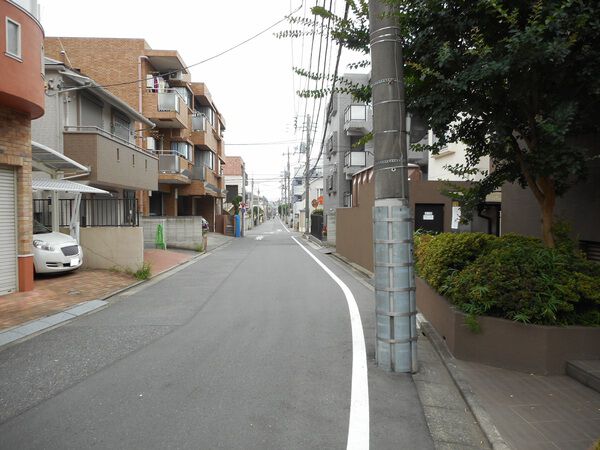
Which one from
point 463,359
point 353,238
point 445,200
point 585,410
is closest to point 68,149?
point 353,238

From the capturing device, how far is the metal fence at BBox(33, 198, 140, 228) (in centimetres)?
1309

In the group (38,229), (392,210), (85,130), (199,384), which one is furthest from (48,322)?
(85,130)

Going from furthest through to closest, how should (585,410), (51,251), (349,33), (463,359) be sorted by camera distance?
(51,251)
(349,33)
(463,359)
(585,410)

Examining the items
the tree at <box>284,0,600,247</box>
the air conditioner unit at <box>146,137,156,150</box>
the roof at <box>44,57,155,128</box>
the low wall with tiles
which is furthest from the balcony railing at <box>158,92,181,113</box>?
the tree at <box>284,0,600,247</box>

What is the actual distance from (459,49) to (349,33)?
1.50 meters

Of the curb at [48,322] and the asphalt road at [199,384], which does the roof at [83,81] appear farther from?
the asphalt road at [199,384]

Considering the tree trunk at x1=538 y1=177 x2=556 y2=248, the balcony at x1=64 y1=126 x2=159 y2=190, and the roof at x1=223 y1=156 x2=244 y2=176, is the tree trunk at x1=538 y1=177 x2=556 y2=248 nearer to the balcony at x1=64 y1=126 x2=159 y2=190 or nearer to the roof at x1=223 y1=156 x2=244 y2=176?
the balcony at x1=64 y1=126 x2=159 y2=190

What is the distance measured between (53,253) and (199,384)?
782 centimetres

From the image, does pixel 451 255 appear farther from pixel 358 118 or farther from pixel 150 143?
pixel 358 118

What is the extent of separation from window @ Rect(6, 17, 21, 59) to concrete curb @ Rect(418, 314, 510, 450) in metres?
8.84

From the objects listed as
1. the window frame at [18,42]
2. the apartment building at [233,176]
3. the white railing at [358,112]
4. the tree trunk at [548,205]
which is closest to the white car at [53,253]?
the window frame at [18,42]

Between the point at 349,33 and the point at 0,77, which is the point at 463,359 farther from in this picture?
the point at 0,77

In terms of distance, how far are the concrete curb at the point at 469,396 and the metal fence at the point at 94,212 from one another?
1204 centimetres

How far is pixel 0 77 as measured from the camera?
749 cm
